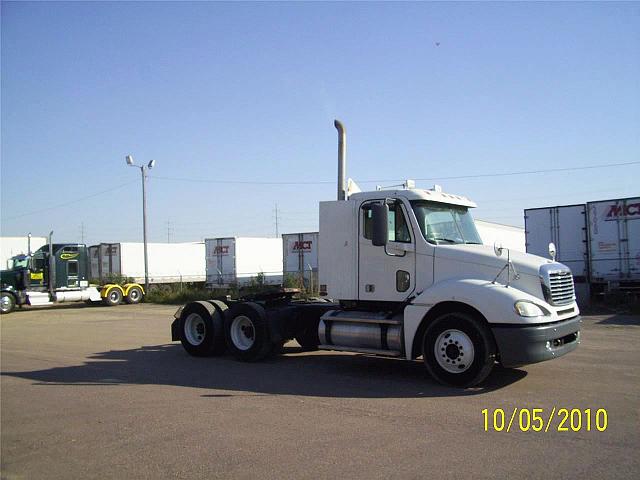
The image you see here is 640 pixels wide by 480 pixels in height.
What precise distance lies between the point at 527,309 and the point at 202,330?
21.6 feet

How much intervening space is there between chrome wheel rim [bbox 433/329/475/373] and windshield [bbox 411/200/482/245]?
153 cm

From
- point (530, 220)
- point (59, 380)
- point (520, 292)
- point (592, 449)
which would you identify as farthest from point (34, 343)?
point (530, 220)

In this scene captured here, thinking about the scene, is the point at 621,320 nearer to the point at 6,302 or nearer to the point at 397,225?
the point at 397,225

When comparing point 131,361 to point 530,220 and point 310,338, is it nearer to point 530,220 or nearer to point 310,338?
point 310,338

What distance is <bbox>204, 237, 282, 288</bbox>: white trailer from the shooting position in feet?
113

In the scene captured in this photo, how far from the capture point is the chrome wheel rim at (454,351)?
26.0 ft

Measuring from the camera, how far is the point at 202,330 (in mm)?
11633

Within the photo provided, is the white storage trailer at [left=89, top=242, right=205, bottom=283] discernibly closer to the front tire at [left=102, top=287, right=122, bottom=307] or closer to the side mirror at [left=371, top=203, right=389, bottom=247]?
the front tire at [left=102, top=287, right=122, bottom=307]

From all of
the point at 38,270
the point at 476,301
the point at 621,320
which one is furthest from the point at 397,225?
the point at 38,270

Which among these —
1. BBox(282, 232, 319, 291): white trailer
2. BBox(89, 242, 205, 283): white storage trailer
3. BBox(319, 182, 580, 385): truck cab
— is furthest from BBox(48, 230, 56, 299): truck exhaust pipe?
BBox(319, 182, 580, 385): truck cab

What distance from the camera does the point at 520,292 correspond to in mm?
7863

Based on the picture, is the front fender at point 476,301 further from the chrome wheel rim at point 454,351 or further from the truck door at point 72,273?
the truck door at point 72,273

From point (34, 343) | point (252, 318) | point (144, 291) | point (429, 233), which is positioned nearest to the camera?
point (429, 233)

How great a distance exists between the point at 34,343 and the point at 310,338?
759 centimetres
